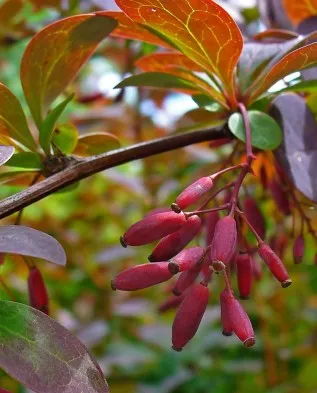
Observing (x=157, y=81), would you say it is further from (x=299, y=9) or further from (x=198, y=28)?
(x=299, y=9)

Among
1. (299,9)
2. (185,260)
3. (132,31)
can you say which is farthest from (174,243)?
(299,9)

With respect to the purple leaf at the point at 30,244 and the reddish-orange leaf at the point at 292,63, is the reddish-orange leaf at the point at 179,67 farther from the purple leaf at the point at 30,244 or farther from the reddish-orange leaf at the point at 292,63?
the purple leaf at the point at 30,244

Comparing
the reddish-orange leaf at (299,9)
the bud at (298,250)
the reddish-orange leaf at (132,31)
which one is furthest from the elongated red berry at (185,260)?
the reddish-orange leaf at (299,9)

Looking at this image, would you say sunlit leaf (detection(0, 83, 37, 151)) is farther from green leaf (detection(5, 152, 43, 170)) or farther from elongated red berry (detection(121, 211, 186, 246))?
elongated red berry (detection(121, 211, 186, 246))

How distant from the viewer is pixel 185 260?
0.71 metres

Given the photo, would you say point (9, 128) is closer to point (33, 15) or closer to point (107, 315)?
point (33, 15)

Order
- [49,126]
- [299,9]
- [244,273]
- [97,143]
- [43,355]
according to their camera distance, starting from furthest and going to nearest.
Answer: [299,9], [97,143], [49,126], [244,273], [43,355]

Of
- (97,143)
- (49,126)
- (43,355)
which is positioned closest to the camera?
(43,355)

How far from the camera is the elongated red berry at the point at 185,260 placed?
0.69m

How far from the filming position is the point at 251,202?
1035 mm

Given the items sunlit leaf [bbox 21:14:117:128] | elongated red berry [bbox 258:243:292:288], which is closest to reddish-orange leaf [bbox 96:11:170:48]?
sunlit leaf [bbox 21:14:117:128]

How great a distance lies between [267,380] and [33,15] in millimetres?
A: 1094

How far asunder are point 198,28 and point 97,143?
0.83 ft

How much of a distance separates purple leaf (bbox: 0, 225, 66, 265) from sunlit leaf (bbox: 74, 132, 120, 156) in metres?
0.31
